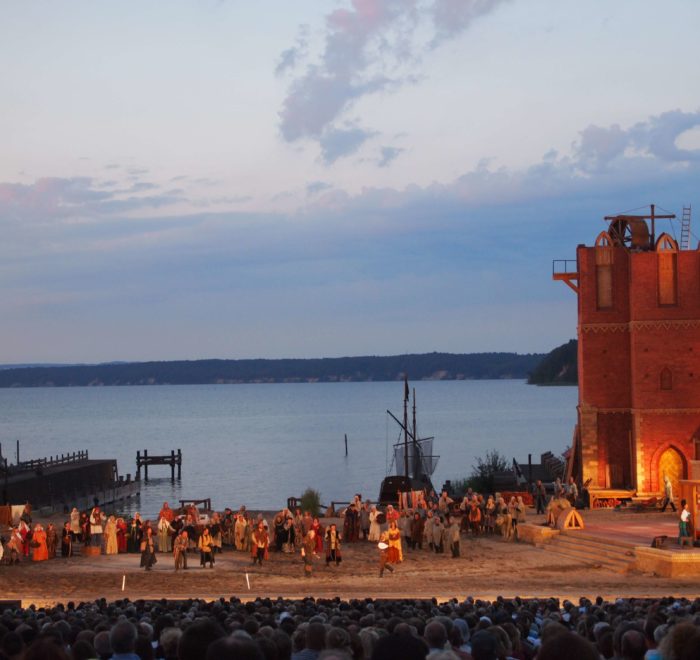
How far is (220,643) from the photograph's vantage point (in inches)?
261

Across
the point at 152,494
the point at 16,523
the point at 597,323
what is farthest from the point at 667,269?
the point at 152,494

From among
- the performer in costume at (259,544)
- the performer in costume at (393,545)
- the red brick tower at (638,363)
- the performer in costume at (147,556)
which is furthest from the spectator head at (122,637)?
the red brick tower at (638,363)

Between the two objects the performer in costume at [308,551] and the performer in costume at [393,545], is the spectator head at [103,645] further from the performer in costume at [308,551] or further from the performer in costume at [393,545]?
the performer in costume at [393,545]

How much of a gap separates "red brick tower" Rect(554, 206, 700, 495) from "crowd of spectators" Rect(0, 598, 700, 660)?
88.0ft

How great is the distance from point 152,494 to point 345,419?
112 metres

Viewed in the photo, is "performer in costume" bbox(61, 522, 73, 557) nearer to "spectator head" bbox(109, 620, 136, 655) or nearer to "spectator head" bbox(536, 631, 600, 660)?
"spectator head" bbox(109, 620, 136, 655)

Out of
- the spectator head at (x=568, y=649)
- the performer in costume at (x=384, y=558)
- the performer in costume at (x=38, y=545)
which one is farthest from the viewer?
the performer in costume at (x=38, y=545)

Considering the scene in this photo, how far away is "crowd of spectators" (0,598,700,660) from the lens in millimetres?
7262

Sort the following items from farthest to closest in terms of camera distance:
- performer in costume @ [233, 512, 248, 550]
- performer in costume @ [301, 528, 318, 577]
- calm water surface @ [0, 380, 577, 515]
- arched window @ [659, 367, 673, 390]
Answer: calm water surface @ [0, 380, 577, 515], arched window @ [659, 367, 673, 390], performer in costume @ [233, 512, 248, 550], performer in costume @ [301, 528, 318, 577]

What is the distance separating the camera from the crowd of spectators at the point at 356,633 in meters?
7.26

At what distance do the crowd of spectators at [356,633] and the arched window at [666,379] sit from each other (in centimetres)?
2719

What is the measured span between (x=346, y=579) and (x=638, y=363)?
1950cm

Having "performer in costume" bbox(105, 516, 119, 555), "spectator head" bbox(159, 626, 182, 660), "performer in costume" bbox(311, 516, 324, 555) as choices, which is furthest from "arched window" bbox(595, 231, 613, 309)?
"spectator head" bbox(159, 626, 182, 660)

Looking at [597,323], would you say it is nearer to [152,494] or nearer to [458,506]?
[458,506]
